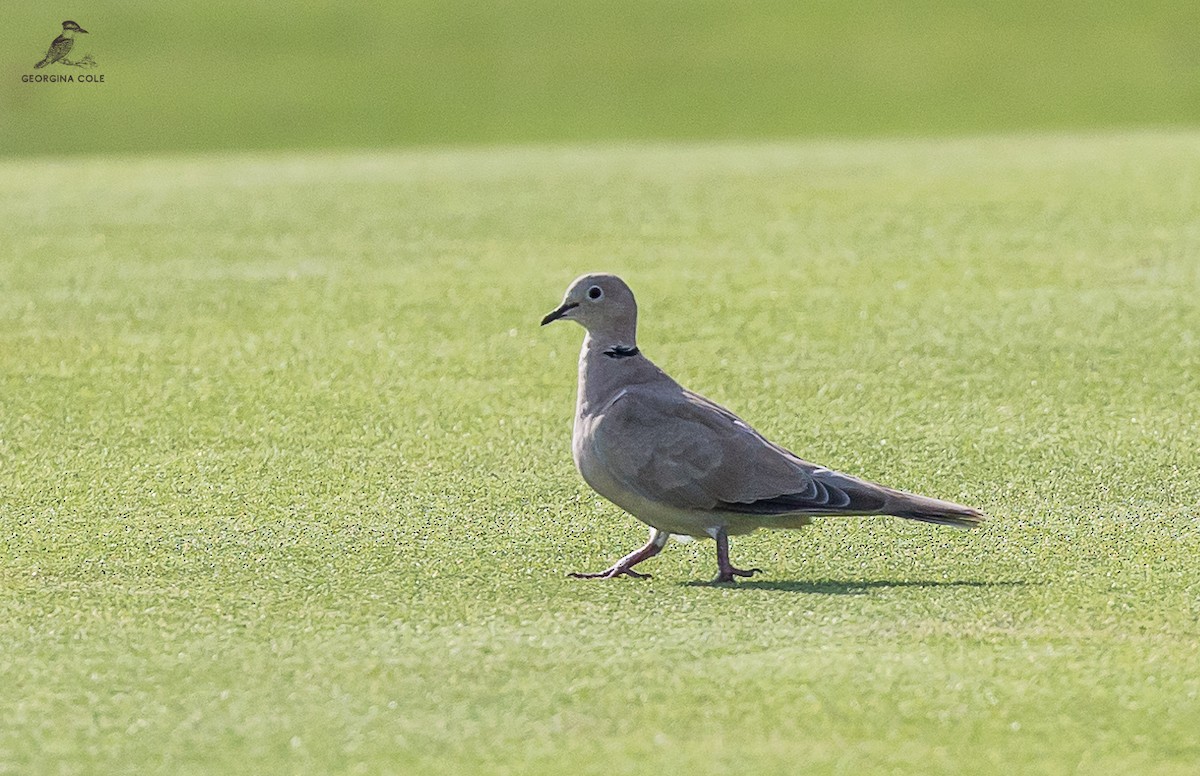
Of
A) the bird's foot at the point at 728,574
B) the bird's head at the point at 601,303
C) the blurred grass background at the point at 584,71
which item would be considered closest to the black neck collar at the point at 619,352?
the bird's head at the point at 601,303

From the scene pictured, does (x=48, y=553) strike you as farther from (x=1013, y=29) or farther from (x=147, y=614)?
(x=1013, y=29)

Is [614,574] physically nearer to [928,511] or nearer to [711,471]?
[711,471]

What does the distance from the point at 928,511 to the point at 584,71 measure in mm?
16013

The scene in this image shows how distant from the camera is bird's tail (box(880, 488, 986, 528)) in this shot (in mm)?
3771

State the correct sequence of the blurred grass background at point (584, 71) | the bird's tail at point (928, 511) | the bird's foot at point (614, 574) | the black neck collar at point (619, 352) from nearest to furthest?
the bird's tail at point (928, 511) → the bird's foot at point (614, 574) → the black neck collar at point (619, 352) → the blurred grass background at point (584, 71)

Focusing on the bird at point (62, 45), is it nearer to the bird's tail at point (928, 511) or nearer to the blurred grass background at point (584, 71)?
the blurred grass background at point (584, 71)

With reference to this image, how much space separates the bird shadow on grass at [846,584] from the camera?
3.79 m

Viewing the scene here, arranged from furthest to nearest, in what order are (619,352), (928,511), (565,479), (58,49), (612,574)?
(58,49) → (565,479) → (619,352) → (612,574) → (928,511)

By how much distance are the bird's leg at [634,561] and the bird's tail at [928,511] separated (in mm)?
510

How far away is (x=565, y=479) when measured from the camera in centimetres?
502

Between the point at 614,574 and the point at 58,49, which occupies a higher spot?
the point at 58,49

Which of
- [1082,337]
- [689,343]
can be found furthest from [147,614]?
[1082,337]

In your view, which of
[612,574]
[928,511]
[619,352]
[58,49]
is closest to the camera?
[928,511]

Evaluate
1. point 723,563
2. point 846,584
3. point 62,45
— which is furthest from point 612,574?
point 62,45
